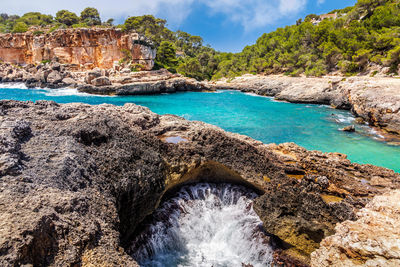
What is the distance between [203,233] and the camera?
5090 millimetres

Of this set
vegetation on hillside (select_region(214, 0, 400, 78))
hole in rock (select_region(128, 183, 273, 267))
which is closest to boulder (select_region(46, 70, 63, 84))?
vegetation on hillside (select_region(214, 0, 400, 78))

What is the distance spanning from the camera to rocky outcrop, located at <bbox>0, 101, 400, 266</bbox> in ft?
8.18

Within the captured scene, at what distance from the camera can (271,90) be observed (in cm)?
3856

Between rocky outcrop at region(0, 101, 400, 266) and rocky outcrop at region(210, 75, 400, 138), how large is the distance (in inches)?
479

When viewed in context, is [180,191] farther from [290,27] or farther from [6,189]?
[290,27]

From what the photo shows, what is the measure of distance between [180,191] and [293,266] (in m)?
3.01

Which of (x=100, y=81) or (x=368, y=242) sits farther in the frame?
(x=100, y=81)

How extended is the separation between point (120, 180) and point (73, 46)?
53555mm

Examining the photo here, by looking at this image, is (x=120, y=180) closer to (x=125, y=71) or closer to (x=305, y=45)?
(x=125, y=71)

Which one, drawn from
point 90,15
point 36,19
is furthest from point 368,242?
point 36,19

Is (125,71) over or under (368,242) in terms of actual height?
over

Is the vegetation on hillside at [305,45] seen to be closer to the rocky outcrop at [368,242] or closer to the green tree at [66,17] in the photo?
the green tree at [66,17]

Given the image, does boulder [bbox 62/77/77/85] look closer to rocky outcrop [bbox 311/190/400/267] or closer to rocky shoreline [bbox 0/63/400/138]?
rocky shoreline [bbox 0/63/400/138]

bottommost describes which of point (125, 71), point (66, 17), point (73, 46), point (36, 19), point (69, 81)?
point (69, 81)
